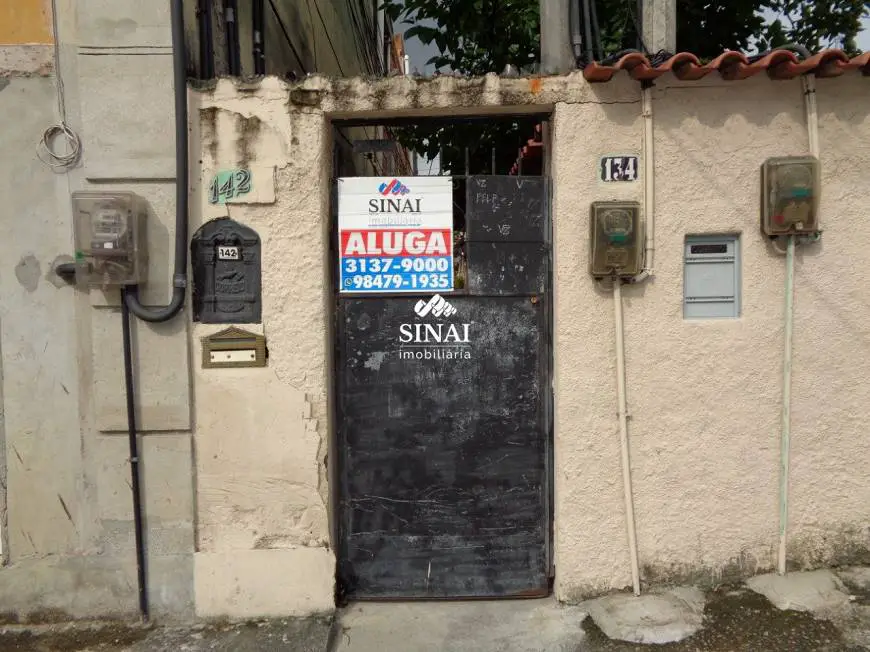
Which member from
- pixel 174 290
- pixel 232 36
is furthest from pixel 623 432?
pixel 232 36

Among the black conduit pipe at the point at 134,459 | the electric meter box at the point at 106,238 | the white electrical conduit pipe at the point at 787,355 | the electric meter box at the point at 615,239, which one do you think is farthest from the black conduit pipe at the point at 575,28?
the black conduit pipe at the point at 134,459

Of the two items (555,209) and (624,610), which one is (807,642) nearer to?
(624,610)

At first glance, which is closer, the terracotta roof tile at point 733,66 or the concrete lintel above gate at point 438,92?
the terracotta roof tile at point 733,66

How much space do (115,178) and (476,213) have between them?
197 centimetres

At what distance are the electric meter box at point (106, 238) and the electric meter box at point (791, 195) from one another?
3.40 metres

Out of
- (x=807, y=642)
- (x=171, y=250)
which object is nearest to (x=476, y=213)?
(x=171, y=250)

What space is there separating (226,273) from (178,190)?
497 millimetres

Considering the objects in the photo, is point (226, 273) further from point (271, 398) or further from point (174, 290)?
point (271, 398)

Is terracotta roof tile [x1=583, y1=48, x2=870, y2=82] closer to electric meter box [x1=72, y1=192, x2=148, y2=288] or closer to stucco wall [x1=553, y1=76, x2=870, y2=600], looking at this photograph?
stucco wall [x1=553, y1=76, x2=870, y2=600]

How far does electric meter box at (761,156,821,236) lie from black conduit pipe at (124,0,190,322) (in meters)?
3.16

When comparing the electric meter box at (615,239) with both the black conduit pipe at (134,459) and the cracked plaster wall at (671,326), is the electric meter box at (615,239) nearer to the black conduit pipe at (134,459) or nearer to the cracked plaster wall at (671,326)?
the cracked plaster wall at (671,326)

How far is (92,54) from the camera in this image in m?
3.17

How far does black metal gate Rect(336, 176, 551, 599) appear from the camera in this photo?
3.49 m

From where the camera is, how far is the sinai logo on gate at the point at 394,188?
11.4ft
